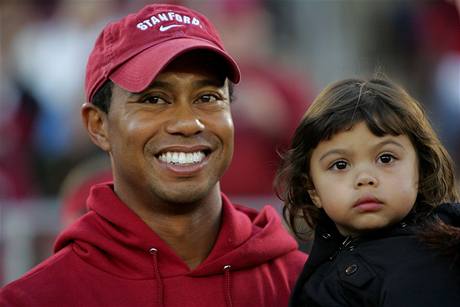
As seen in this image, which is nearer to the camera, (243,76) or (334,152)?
(334,152)

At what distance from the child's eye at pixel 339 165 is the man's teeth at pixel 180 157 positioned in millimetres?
508

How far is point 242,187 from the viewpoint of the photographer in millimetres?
6410

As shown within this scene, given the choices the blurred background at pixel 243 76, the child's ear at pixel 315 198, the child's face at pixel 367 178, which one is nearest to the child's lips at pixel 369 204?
the child's face at pixel 367 178

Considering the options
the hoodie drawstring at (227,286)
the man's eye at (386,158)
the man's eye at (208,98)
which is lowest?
the hoodie drawstring at (227,286)

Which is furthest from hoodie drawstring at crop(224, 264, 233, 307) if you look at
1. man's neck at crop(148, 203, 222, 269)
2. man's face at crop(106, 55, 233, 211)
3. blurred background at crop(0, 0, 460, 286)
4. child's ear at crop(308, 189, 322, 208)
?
blurred background at crop(0, 0, 460, 286)

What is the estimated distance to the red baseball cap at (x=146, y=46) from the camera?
11.9ft

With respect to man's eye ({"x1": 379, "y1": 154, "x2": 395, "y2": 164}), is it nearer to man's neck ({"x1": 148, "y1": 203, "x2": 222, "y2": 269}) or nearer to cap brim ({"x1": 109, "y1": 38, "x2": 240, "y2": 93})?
cap brim ({"x1": 109, "y1": 38, "x2": 240, "y2": 93})

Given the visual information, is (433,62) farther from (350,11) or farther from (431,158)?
(431,158)

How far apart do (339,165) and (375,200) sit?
190 millimetres

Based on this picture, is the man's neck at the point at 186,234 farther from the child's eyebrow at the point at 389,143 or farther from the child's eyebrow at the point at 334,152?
the child's eyebrow at the point at 389,143

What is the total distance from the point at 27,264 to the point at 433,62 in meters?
3.70

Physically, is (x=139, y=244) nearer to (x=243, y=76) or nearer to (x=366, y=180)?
(x=366, y=180)

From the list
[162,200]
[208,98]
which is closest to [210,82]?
[208,98]

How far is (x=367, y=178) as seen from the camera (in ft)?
10.7
